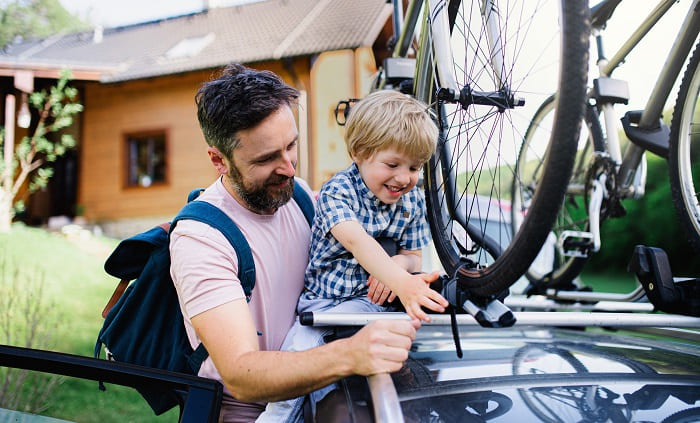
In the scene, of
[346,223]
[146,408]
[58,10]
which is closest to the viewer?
[346,223]

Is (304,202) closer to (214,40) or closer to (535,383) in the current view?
(535,383)

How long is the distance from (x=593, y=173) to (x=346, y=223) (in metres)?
1.37

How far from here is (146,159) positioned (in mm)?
14594

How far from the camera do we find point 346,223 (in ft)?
5.47

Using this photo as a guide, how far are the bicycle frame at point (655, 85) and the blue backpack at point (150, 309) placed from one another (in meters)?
1.53

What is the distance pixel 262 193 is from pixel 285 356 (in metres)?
0.63

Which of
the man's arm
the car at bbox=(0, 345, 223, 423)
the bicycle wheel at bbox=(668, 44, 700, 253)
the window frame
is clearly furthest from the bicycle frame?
the window frame

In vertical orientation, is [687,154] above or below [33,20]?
below

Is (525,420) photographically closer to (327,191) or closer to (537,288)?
(327,191)

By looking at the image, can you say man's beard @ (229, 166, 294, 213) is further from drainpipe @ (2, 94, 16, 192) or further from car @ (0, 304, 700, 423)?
drainpipe @ (2, 94, 16, 192)

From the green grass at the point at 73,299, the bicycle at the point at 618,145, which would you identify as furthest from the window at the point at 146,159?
the bicycle at the point at 618,145

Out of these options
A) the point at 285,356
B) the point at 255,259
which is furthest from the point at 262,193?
the point at 285,356

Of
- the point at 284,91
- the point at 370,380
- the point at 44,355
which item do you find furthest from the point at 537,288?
the point at 44,355

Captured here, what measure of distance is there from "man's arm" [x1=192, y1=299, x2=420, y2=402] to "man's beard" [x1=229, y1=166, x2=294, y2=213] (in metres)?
0.41
